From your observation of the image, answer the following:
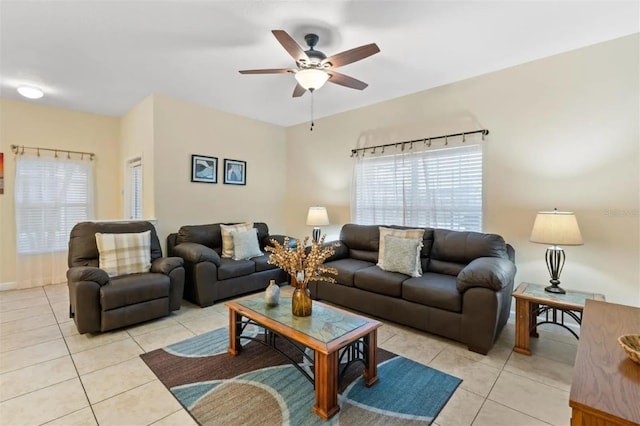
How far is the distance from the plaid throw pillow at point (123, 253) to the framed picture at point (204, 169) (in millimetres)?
1403

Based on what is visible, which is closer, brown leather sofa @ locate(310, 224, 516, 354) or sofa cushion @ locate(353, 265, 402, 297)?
brown leather sofa @ locate(310, 224, 516, 354)

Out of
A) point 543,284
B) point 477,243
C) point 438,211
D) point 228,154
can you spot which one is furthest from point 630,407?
point 228,154

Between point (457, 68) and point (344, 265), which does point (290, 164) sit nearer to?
point (344, 265)

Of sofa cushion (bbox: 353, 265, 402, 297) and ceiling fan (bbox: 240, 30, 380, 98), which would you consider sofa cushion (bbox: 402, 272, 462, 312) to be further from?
ceiling fan (bbox: 240, 30, 380, 98)

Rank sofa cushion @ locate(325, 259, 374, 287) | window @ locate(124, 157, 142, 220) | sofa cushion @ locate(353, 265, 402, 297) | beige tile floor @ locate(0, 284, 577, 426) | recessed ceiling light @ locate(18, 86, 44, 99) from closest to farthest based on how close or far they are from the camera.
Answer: beige tile floor @ locate(0, 284, 577, 426)
sofa cushion @ locate(353, 265, 402, 297)
sofa cushion @ locate(325, 259, 374, 287)
recessed ceiling light @ locate(18, 86, 44, 99)
window @ locate(124, 157, 142, 220)

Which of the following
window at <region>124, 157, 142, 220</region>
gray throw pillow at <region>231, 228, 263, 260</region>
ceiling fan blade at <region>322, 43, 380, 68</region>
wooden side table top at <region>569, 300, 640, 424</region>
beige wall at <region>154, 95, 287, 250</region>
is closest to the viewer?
wooden side table top at <region>569, 300, 640, 424</region>

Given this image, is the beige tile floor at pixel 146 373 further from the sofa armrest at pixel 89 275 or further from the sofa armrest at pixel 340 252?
the sofa armrest at pixel 340 252

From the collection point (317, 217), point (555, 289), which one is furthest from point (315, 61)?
point (555, 289)

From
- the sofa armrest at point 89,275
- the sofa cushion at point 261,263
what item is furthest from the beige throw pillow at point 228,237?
the sofa armrest at point 89,275

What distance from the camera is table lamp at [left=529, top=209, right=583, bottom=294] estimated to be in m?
2.47

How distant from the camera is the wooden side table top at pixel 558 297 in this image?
2.33 metres

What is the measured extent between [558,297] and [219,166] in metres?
4.55

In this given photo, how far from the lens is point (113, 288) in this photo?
9.27 feet

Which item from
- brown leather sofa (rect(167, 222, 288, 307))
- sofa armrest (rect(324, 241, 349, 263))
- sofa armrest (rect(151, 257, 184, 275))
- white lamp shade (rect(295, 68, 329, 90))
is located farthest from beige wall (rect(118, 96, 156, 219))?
white lamp shade (rect(295, 68, 329, 90))
